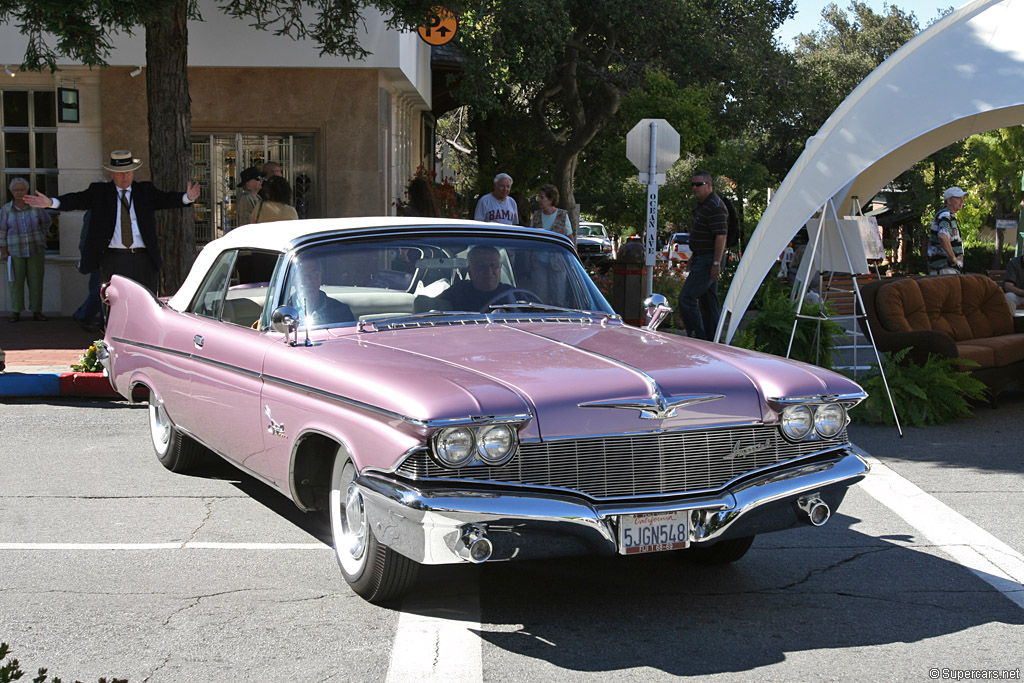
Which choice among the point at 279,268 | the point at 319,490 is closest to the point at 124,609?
the point at 319,490

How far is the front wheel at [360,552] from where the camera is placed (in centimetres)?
466

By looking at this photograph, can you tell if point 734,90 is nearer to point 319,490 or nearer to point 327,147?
point 327,147

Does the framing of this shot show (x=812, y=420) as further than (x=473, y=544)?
Yes

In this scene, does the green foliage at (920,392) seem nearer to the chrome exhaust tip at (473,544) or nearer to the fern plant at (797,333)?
the fern plant at (797,333)

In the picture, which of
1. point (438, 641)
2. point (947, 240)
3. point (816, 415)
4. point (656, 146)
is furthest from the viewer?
point (656, 146)

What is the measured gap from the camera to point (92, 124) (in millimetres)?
16672

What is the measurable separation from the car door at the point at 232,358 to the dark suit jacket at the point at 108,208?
15.2 feet

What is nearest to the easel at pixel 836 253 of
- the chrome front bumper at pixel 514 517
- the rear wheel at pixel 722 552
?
the rear wheel at pixel 722 552

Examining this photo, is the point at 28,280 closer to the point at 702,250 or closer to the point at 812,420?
the point at 702,250

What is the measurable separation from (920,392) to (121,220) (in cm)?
735

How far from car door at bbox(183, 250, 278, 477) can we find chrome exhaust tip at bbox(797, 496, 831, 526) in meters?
2.46

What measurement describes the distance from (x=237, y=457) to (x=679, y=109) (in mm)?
21519

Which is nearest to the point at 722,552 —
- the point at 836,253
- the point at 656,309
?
the point at 656,309

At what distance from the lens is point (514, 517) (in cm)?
423
